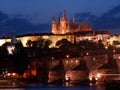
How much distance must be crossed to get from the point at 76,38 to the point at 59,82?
7578cm

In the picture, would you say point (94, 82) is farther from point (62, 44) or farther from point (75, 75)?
point (62, 44)

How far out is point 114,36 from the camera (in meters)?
157

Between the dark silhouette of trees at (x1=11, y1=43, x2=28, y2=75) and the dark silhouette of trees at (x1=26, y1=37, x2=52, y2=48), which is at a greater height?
the dark silhouette of trees at (x1=26, y1=37, x2=52, y2=48)

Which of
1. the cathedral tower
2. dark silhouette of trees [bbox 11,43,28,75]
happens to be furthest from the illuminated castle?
dark silhouette of trees [bbox 11,43,28,75]

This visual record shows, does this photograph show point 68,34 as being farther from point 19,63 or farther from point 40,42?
point 19,63

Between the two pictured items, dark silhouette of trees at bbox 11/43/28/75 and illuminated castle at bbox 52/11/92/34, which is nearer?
dark silhouette of trees at bbox 11/43/28/75

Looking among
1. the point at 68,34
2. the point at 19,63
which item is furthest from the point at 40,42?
the point at 19,63

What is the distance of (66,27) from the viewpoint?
161 m

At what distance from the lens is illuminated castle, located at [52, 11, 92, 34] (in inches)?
6230

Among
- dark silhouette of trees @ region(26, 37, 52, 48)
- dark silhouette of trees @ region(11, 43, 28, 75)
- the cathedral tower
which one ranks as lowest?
dark silhouette of trees @ region(11, 43, 28, 75)

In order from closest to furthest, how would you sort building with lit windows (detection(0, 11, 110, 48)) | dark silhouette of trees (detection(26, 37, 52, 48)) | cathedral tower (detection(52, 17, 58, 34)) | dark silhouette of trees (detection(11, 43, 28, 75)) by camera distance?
dark silhouette of trees (detection(11, 43, 28, 75)) < dark silhouette of trees (detection(26, 37, 52, 48)) < building with lit windows (detection(0, 11, 110, 48)) < cathedral tower (detection(52, 17, 58, 34))

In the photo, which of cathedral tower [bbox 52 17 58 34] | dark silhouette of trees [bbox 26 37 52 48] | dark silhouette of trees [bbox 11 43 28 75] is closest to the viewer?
dark silhouette of trees [bbox 11 43 28 75]

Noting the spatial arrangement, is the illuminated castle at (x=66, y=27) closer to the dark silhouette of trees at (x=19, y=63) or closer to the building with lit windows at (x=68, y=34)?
the building with lit windows at (x=68, y=34)

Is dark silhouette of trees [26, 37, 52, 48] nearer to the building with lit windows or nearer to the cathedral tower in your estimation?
the building with lit windows
